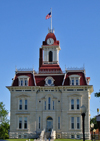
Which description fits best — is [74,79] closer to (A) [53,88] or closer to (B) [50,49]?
(A) [53,88]

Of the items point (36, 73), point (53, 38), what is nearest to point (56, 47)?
point (53, 38)

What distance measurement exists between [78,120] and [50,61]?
47.9 feet

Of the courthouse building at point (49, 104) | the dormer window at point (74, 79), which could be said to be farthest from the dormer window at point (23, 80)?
the dormer window at point (74, 79)

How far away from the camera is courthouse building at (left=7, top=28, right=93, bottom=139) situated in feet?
214

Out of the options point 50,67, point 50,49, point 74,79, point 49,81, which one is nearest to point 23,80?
point 49,81

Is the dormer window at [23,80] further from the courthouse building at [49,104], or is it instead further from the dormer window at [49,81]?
the dormer window at [49,81]

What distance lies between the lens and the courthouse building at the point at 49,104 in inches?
2564

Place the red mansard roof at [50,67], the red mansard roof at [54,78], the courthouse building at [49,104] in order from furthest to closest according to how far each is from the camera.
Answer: the red mansard roof at [50,67], the red mansard roof at [54,78], the courthouse building at [49,104]

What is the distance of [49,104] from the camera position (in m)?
66.1

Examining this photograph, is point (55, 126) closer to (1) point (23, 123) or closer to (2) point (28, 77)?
(1) point (23, 123)

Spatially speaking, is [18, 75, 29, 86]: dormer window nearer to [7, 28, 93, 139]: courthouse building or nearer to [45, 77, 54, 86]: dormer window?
[7, 28, 93, 139]: courthouse building

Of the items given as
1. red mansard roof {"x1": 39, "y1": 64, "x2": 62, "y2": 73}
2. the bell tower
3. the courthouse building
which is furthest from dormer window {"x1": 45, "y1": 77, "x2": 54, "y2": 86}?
the bell tower

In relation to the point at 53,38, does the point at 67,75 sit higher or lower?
lower

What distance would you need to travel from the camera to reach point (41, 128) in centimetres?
6581
